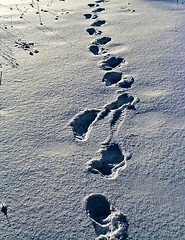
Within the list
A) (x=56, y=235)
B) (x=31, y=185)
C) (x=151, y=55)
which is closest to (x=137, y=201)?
(x=56, y=235)

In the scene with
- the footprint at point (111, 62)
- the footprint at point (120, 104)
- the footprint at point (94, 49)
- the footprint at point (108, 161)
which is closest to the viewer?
the footprint at point (108, 161)

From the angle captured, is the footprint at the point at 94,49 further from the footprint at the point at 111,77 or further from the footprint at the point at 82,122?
the footprint at the point at 82,122

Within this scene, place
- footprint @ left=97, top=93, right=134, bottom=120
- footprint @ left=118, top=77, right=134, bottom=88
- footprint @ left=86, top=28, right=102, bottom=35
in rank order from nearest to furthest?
footprint @ left=97, top=93, right=134, bottom=120, footprint @ left=118, top=77, right=134, bottom=88, footprint @ left=86, top=28, right=102, bottom=35

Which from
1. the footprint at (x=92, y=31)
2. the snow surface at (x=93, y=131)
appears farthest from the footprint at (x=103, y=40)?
the footprint at (x=92, y=31)

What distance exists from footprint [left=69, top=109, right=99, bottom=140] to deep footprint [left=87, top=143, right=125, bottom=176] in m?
0.17

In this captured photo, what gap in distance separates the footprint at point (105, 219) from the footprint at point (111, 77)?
92 centimetres

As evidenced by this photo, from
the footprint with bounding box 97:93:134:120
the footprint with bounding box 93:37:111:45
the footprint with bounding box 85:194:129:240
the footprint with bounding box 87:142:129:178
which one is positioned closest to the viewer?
the footprint with bounding box 85:194:129:240

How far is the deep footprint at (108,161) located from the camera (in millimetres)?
1177

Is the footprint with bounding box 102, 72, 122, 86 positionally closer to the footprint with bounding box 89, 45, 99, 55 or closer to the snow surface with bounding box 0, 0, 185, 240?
the snow surface with bounding box 0, 0, 185, 240

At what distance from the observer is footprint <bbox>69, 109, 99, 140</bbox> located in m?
1.37

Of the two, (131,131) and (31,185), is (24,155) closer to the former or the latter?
(31,185)

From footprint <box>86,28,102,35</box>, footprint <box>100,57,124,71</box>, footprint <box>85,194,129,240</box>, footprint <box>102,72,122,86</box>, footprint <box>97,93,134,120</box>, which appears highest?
footprint <box>86,28,102,35</box>

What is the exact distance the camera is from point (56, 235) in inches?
36.9

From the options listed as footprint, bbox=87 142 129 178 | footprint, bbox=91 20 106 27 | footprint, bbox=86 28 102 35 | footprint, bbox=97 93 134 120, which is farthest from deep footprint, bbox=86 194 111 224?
footprint, bbox=91 20 106 27
